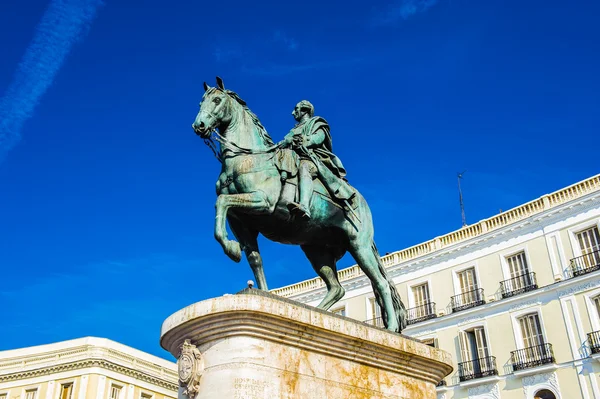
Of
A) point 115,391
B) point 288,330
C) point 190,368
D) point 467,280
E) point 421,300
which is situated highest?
point 467,280

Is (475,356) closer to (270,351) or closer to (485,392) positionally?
(485,392)

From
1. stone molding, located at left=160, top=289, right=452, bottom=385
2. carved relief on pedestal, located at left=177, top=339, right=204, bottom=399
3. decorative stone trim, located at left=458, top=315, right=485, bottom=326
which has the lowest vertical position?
carved relief on pedestal, located at left=177, top=339, right=204, bottom=399

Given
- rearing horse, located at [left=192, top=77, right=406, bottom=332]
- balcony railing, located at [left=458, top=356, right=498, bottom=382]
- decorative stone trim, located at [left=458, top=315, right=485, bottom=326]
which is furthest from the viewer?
→ decorative stone trim, located at [left=458, top=315, right=485, bottom=326]

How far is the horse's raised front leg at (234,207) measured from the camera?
6.80m

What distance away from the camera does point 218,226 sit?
6895 millimetres

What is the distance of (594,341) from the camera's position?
96.5ft

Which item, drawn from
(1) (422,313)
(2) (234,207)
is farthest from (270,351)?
(1) (422,313)

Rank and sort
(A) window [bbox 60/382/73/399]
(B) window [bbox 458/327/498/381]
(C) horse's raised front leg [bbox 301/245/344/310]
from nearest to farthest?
(C) horse's raised front leg [bbox 301/245/344/310] < (B) window [bbox 458/327/498/381] < (A) window [bbox 60/382/73/399]

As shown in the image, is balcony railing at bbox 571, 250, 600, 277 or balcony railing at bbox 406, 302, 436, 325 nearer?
balcony railing at bbox 571, 250, 600, 277

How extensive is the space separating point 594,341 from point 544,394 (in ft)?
11.8

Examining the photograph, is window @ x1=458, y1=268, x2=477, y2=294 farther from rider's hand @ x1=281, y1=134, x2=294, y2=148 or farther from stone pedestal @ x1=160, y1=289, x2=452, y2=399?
stone pedestal @ x1=160, y1=289, x2=452, y2=399

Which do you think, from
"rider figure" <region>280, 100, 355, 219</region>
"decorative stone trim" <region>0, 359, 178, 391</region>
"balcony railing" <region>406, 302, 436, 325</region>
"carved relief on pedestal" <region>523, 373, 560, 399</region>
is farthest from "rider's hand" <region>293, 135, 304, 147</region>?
"decorative stone trim" <region>0, 359, 178, 391</region>

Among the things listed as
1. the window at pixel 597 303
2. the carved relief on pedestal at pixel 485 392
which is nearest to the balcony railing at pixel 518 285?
the window at pixel 597 303

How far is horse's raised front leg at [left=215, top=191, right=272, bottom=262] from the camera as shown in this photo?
6797 mm
